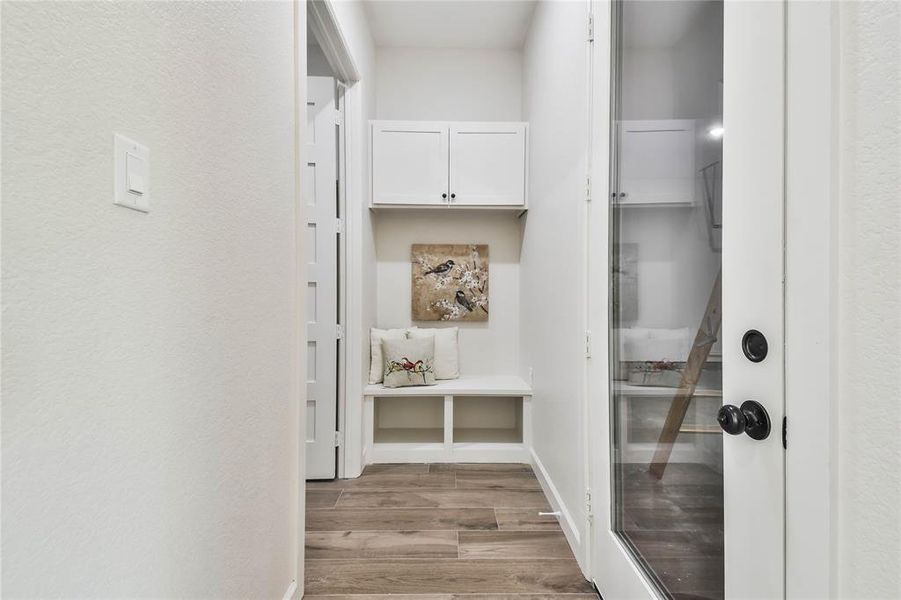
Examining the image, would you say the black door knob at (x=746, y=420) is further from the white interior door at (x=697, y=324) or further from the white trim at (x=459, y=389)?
the white trim at (x=459, y=389)

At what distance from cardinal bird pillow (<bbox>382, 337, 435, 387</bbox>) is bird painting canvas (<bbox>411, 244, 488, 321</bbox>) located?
1.29ft

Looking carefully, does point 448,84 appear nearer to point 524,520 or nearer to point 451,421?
point 451,421

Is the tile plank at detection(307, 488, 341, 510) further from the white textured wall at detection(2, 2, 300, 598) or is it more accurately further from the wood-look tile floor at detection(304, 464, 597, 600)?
the white textured wall at detection(2, 2, 300, 598)

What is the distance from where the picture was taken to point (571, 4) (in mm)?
2102

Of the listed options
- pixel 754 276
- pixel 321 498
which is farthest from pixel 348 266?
pixel 754 276

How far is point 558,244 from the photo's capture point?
2363mm

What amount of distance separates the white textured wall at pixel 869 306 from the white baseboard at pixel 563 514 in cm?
134

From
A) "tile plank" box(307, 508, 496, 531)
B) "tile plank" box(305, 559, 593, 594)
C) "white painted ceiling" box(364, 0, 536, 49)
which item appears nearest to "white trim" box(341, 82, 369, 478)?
"tile plank" box(307, 508, 496, 531)

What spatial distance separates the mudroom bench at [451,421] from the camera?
3104 millimetres

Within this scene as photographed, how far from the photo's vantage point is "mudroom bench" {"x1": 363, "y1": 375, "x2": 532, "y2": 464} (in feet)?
10.2

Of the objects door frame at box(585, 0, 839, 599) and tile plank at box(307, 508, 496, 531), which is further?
tile plank at box(307, 508, 496, 531)

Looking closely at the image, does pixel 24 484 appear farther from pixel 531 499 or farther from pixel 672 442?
pixel 531 499

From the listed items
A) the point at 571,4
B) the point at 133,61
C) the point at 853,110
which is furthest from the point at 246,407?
the point at 571,4

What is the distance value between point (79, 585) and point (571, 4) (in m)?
2.56
